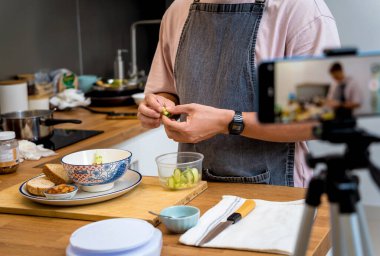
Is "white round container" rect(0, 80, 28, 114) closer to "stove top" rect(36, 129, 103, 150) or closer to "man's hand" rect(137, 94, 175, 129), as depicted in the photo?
"stove top" rect(36, 129, 103, 150)

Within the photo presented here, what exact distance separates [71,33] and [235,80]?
1857 mm

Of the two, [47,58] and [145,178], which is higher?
[47,58]

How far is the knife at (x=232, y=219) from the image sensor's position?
1040 mm

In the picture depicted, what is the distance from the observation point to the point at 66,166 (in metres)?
1.26

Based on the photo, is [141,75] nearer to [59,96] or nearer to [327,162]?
[59,96]

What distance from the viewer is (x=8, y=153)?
5.15 feet

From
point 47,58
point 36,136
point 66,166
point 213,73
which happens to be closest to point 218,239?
point 66,166

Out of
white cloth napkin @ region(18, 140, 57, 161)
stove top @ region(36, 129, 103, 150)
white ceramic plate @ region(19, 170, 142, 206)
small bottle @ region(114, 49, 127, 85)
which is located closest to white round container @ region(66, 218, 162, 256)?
white ceramic plate @ region(19, 170, 142, 206)

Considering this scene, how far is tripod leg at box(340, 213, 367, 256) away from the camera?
25.0 inches

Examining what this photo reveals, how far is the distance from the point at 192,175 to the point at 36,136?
919 millimetres

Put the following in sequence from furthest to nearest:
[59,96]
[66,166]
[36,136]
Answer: [59,96]
[36,136]
[66,166]

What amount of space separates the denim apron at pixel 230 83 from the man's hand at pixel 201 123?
0.17 metres

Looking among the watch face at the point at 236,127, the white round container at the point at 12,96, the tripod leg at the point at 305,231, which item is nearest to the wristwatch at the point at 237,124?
the watch face at the point at 236,127

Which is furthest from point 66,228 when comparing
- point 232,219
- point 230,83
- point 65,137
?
point 65,137
